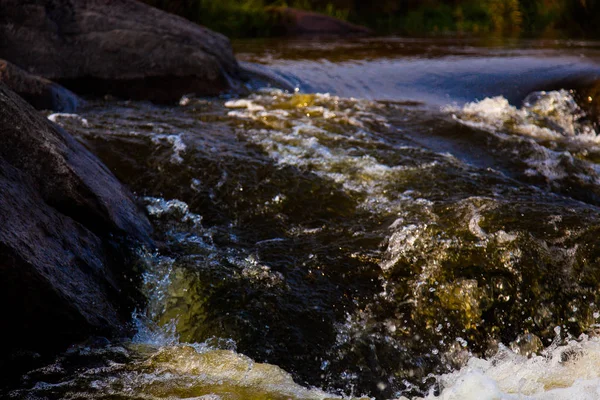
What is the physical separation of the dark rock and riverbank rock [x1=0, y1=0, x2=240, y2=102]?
73cm

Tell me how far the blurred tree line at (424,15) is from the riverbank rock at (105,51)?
4.00m

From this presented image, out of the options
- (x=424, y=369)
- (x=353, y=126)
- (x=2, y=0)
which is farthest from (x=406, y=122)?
(x=2, y=0)

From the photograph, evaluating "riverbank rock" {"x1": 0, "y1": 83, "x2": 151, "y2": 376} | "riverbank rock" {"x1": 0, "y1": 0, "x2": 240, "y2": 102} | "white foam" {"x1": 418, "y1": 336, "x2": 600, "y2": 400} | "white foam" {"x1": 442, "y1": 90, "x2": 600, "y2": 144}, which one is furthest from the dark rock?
"white foam" {"x1": 418, "y1": 336, "x2": 600, "y2": 400}

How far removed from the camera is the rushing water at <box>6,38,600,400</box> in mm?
2326

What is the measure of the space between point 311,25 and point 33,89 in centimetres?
786

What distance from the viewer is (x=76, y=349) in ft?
7.68

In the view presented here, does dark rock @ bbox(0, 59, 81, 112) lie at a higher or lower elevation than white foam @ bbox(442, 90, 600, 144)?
higher

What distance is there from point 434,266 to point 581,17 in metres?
11.6

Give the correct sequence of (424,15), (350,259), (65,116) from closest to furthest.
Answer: (350,259) < (65,116) < (424,15)

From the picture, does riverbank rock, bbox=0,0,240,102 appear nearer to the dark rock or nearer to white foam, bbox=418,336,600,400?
the dark rock

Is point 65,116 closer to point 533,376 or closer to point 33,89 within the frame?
point 33,89

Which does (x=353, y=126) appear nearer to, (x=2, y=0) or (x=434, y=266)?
(x=434, y=266)

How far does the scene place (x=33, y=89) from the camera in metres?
5.08

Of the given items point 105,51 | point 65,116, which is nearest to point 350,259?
point 65,116
